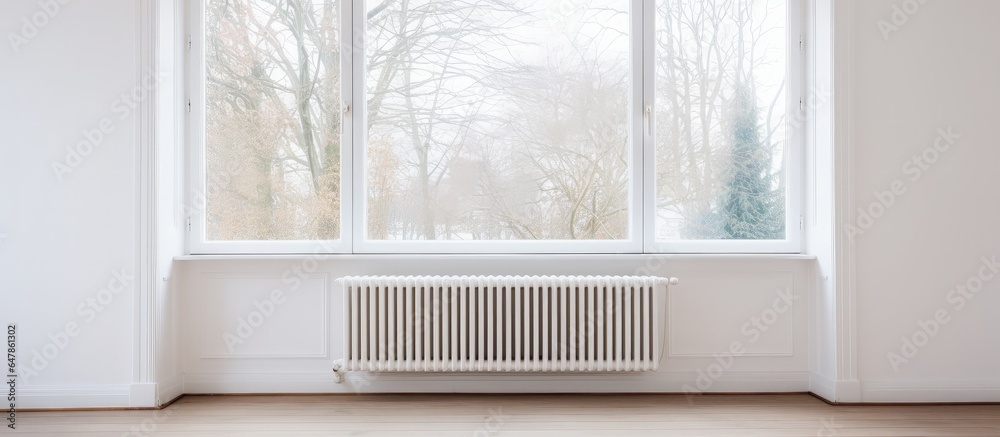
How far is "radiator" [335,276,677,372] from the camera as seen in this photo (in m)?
2.86

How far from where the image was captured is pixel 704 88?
310 centimetres

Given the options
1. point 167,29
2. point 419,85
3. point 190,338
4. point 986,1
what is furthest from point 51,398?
point 986,1

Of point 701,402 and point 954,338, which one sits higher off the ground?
point 954,338

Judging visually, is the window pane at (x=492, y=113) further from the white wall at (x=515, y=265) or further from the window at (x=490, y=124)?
the white wall at (x=515, y=265)

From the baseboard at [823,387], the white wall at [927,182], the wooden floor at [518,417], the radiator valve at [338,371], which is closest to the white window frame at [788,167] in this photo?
the white wall at [927,182]

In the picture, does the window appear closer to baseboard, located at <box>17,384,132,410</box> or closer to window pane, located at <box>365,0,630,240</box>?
window pane, located at <box>365,0,630,240</box>

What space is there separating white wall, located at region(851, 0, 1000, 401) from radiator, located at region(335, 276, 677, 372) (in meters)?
1.06

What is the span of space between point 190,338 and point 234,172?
2.97 ft

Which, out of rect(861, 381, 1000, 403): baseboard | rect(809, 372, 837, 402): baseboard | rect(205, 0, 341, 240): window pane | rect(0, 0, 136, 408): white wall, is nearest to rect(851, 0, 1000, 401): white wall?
rect(861, 381, 1000, 403): baseboard

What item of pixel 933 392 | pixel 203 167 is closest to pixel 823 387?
pixel 933 392

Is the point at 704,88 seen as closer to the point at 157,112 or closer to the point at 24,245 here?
the point at 157,112

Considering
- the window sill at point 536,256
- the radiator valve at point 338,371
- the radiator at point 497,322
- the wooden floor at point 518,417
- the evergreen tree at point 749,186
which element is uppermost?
the evergreen tree at point 749,186

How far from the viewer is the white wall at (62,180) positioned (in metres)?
2.76

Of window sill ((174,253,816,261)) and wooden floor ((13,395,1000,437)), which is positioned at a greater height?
window sill ((174,253,816,261))
